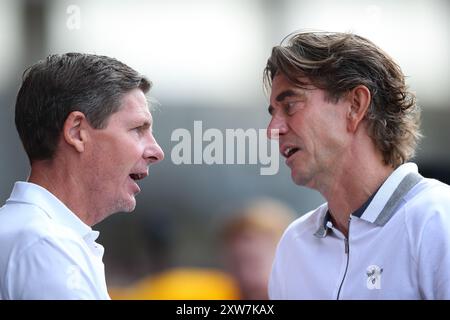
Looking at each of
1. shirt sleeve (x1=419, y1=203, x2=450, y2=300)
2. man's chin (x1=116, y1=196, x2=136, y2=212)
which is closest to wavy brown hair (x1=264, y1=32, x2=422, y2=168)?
shirt sleeve (x1=419, y1=203, x2=450, y2=300)

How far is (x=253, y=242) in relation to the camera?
2766 mm

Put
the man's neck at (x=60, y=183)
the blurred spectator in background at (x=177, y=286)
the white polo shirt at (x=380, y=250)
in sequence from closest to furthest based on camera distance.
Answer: the white polo shirt at (x=380, y=250) → the man's neck at (x=60, y=183) → the blurred spectator in background at (x=177, y=286)

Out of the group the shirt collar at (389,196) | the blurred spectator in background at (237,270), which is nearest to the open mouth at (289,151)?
the shirt collar at (389,196)

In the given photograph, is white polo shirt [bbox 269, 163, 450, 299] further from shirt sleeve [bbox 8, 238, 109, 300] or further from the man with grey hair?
shirt sleeve [bbox 8, 238, 109, 300]

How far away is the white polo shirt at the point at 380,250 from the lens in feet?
5.70

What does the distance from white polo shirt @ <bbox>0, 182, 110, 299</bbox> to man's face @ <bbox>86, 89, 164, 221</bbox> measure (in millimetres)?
234

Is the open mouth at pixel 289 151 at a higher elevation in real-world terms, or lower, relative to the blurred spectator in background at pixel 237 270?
higher

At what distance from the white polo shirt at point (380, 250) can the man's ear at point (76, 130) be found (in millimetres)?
652

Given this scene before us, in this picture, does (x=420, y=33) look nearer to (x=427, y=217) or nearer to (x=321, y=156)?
(x=321, y=156)

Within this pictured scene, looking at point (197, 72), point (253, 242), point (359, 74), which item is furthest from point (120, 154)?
point (197, 72)

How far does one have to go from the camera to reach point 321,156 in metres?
2.09

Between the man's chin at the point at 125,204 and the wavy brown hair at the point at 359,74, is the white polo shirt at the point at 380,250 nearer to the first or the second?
the wavy brown hair at the point at 359,74

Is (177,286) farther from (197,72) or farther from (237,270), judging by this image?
(197,72)

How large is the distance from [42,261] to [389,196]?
0.86m
